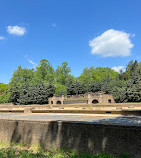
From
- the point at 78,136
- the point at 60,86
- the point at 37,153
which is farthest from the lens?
the point at 60,86

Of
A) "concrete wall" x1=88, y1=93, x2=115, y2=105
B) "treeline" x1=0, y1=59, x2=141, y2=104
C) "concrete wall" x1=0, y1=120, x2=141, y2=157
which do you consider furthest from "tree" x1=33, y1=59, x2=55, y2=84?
"concrete wall" x1=0, y1=120, x2=141, y2=157

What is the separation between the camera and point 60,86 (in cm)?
4425

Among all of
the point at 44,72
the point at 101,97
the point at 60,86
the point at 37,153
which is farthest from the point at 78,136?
the point at 44,72

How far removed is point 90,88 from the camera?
46781 millimetres

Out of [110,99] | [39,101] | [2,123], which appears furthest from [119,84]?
[2,123]

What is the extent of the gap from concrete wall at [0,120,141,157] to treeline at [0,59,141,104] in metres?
26.4

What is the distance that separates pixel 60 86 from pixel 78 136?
38.6m

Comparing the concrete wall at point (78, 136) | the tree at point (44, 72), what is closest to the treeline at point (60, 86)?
the tree at point (44, 72)

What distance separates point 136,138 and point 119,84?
37.2 meters

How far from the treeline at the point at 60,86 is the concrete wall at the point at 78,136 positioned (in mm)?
26377

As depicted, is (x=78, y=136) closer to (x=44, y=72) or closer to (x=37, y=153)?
(x=37, y=153)

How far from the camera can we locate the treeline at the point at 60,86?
30922 millimetres

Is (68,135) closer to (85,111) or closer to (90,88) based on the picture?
(85,111)

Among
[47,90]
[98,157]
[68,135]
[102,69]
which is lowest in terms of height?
[98,157]
